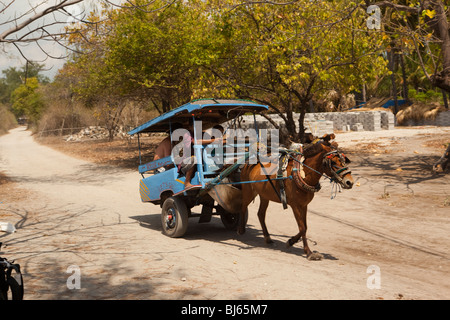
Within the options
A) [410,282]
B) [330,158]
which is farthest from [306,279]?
[330,158]

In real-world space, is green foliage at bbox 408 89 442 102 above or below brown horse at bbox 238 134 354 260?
above

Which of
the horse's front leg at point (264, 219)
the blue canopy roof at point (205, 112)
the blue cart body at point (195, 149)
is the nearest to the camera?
the blue canopy roof at point (205, 112)

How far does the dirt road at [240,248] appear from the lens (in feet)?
20.1

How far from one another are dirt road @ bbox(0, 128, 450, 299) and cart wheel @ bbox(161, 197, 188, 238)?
188 mm

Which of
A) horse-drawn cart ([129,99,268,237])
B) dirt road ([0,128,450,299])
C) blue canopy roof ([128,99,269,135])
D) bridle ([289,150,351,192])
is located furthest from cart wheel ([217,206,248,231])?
bridle ([289,150,351,192])

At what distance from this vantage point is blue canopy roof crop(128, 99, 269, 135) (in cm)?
866

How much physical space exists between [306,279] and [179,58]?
50.8ft

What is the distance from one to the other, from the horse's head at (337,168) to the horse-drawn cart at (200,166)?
5.54 feet

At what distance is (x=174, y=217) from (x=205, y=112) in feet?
7.22

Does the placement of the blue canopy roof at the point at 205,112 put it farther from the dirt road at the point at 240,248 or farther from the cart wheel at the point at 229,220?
the dirt road at the point at 240,248

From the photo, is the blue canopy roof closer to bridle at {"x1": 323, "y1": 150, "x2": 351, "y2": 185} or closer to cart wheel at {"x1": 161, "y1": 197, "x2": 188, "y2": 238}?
cart wheel at {"x1": 161, "y1": 197, "x2": 188, "y2": 238}

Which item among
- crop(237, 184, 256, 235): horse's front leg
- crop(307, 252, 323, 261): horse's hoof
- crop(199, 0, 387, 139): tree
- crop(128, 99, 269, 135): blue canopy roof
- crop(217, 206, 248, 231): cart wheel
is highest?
crop(199, 0, 387, 139): tree

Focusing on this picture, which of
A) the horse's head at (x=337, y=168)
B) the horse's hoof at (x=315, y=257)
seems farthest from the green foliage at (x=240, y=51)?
the horse's hoof at (x=315, y=257)
